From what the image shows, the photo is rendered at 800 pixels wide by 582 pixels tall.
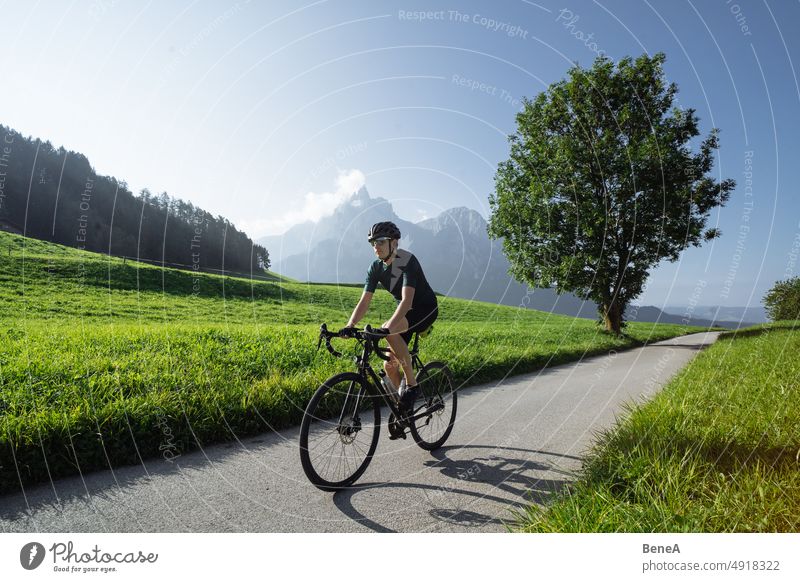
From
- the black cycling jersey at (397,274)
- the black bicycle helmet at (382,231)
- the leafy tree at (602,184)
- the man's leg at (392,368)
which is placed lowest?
the man's leg at (392,368)

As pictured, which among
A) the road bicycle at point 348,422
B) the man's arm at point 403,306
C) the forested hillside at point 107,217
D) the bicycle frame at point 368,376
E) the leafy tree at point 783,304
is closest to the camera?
the road bicycle at point 348,422

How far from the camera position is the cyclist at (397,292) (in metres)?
4.20

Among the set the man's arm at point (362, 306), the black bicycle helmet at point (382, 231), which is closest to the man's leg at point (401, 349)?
the man's arm at point (362, 306)

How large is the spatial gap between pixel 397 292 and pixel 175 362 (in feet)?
13.6

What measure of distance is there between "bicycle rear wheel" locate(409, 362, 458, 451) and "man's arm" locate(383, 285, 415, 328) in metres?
1.24

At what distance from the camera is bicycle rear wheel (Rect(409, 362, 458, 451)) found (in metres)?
5.30

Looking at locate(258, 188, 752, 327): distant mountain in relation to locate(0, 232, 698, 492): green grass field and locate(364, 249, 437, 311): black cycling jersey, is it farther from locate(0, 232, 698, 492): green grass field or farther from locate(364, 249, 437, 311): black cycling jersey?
locate(0, 232, 698, 492): green grass field

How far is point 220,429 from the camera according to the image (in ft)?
16.6

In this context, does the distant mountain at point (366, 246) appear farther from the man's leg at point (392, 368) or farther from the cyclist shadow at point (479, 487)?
the cyclist shadow at point (479, 487)

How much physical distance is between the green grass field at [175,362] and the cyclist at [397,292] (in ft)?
6.78

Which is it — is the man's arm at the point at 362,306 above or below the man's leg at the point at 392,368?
above

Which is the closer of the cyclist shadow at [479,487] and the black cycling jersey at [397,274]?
the cyclist shadow at [479,487]
